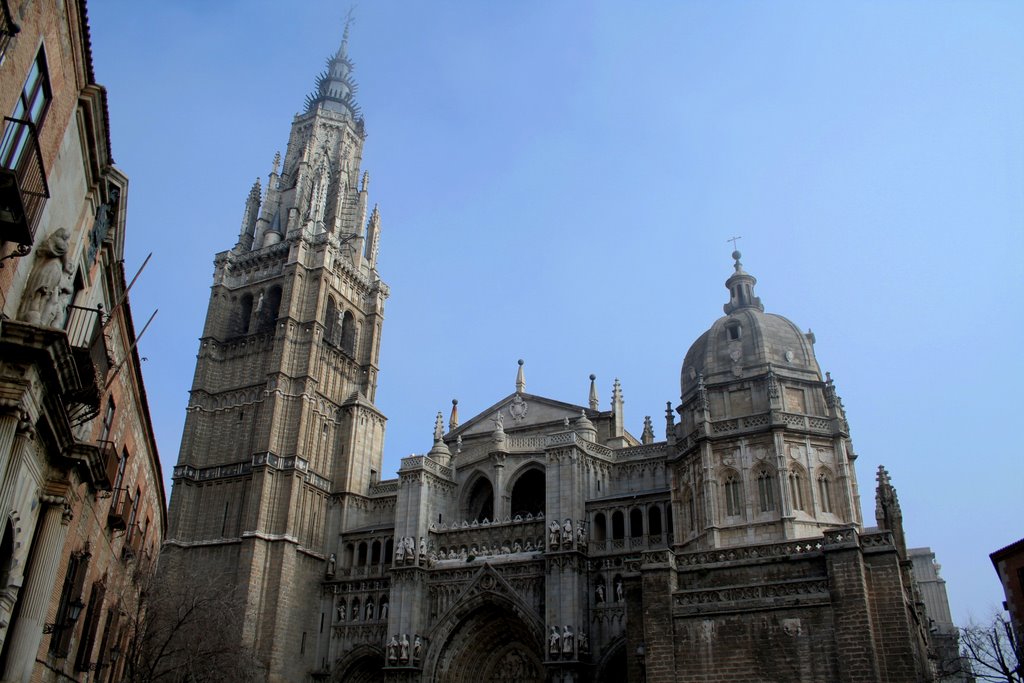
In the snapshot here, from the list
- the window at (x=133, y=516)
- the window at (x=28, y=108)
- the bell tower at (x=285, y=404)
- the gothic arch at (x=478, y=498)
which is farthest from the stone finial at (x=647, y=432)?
the window at (x=28, y=108)

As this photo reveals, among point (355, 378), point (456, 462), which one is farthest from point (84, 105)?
point (355, 378)

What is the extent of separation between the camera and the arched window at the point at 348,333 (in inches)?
2191

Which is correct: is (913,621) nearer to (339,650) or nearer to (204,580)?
(339,650)

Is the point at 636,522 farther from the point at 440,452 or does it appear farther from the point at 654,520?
the point at 440,452

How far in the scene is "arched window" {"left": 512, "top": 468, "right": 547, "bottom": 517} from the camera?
4506cm

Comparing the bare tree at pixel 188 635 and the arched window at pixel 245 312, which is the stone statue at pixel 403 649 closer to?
the bare tree at pixel 188 635

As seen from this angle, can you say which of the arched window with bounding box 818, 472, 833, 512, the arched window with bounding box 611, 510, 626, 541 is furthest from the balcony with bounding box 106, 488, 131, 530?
the arched window with bounding box 818, 472, 833, 512

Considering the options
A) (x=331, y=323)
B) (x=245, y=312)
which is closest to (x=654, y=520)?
(x=331, y=323)

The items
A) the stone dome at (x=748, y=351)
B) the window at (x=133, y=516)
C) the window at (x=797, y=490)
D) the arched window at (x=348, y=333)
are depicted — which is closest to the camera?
the window at (x=133, y=516)

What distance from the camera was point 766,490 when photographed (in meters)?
31.6

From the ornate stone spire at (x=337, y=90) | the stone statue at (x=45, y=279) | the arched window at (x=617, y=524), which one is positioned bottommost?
the stone statue at (x=45, y=279)

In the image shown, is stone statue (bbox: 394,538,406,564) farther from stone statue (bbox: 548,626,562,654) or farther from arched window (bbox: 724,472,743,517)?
arched window (bbox: 724,472,743,517)

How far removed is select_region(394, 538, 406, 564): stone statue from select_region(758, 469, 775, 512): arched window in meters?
18.3

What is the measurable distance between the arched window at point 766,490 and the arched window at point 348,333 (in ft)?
101
